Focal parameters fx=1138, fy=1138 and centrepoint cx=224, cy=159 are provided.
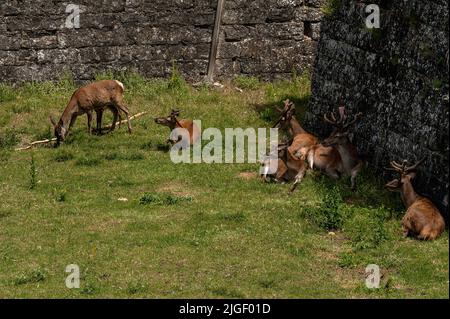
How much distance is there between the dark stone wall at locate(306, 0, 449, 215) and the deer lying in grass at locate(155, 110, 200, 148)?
6.89ft

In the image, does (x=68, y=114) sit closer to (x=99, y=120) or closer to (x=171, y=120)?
(x=99, y=120)

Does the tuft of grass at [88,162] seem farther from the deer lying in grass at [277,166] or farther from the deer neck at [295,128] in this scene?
the deer neck at [295,128]

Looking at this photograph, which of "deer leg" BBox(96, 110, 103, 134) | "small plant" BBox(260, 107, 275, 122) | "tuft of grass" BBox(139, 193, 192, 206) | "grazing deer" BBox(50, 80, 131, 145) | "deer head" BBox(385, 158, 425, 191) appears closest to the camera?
"deer head" BBox(385, 158, 425, 191)

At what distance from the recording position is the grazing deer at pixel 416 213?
1457cm

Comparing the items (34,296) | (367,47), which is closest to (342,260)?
(34,296)

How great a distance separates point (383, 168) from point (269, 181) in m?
1.77

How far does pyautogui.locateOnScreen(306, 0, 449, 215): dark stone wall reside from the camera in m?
15.4

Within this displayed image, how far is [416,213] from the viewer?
1465cm

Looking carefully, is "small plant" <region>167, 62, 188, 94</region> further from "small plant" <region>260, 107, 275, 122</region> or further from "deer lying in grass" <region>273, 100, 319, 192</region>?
"deer lying in grass" <region>273, 100, 319, 192</region>

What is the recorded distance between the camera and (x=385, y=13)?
1741cm

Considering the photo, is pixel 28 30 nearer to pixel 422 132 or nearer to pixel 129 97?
pixel 129 97

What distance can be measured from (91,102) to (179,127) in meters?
1.71

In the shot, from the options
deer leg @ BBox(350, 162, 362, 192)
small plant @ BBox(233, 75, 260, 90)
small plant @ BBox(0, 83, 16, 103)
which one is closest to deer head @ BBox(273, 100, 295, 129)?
deer leg @ BBox(350, 162, 362, 192)
